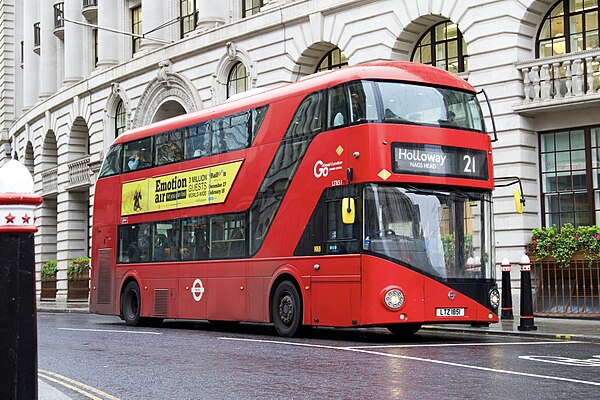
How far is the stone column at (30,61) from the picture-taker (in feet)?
170

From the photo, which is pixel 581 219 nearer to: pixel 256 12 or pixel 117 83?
pixel 256 12

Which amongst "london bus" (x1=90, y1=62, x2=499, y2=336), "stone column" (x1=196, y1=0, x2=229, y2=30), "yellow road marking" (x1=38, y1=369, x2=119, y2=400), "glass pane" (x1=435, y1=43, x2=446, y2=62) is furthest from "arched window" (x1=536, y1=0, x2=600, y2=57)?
"yellow road marking" (x1=38, y1=369, x2=119, y2=400)

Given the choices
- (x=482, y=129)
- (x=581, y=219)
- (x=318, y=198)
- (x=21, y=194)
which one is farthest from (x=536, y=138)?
(x=21, y=194)

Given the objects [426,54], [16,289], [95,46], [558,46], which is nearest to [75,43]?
[95,46]

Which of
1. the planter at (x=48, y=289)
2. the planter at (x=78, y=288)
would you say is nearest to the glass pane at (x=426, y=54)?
the planter at (x=78, y=288)

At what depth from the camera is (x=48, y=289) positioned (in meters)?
44.5

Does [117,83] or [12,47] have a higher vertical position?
[12,47]

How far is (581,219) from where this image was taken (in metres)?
21.6

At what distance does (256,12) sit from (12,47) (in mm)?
30279

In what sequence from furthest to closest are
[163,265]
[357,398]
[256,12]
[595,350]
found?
1. [256,12]
2. [163,265]
3. [595,350]
4. [357,398]

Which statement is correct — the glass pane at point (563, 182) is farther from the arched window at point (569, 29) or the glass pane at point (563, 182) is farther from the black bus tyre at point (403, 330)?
the black bus tyre at point (403, 330)

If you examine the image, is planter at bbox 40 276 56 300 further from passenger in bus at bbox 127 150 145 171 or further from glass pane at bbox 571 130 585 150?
glass pane at bbox 571 130 585 150

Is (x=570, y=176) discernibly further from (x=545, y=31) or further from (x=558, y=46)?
(x=545, y=31)

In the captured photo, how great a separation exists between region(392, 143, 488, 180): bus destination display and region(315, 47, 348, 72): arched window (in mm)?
13537
